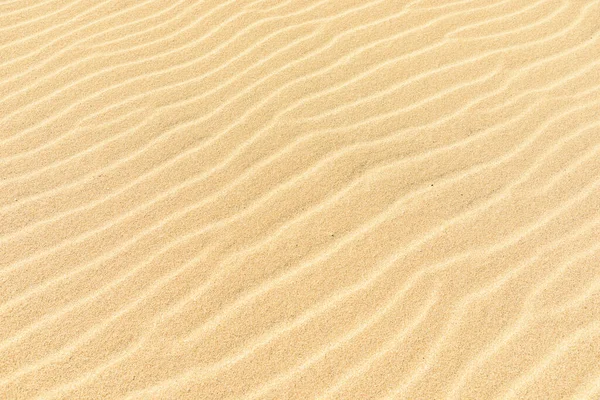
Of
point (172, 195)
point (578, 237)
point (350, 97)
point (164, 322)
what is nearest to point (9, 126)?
point (172, 195)

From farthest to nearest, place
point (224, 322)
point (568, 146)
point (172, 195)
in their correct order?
point (568, 146)
point (172, 195)
point (224, 322)

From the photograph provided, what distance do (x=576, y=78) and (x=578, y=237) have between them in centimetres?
113

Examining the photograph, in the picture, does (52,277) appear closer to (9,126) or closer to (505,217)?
(9,126)

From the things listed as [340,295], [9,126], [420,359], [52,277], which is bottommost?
[420,359]

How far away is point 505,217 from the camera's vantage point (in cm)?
278

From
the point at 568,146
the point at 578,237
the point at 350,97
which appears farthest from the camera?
the point at 350,97

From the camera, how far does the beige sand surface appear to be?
2.33m

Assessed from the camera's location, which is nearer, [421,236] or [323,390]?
[323,390]

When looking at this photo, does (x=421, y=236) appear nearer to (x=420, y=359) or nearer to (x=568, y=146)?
(x=420, y=359)

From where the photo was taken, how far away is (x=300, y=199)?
113 inches

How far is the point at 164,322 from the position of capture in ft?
8.00

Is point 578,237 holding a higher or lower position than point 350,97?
lower

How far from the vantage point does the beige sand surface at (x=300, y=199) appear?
2330 millimetres

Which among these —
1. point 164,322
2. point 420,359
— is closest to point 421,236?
point 420,359
